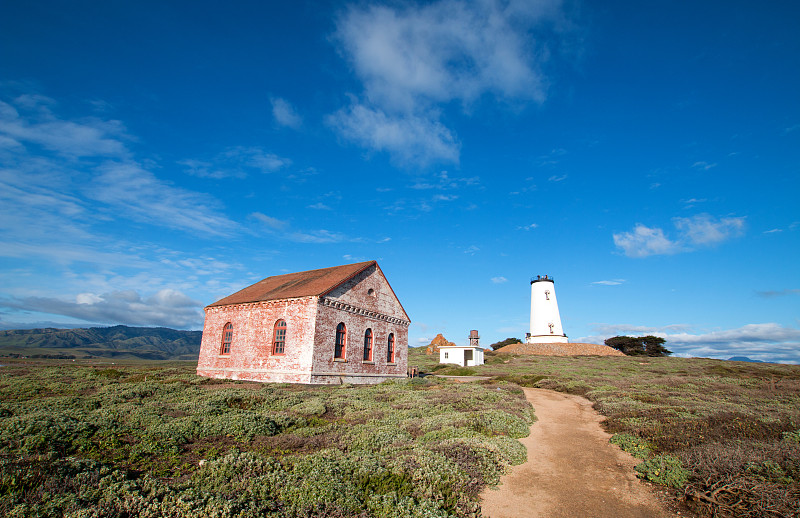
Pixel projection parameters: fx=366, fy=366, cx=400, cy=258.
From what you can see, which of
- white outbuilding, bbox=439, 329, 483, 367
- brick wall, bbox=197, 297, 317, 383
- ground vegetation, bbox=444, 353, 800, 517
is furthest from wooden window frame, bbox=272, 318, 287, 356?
white outbuilding, bbox=439, 329, 483, 367

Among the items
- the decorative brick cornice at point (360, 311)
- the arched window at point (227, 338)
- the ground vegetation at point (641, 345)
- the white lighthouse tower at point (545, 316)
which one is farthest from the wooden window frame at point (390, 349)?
the ground vegetation at point (641, 345)

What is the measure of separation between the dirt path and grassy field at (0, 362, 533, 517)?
1.82 feet

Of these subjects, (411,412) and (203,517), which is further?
(411,412)

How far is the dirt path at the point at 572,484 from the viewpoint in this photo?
7.18m

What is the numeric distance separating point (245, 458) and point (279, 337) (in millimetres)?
17304

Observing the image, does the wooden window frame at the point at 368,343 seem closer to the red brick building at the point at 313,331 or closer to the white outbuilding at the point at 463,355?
the red brick building at the point at 313,331

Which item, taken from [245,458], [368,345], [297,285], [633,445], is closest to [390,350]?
[368,345]

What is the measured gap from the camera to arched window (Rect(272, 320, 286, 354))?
24672mm

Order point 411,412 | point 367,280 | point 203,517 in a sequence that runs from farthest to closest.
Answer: point 367,280
point 411,412
point 203,517

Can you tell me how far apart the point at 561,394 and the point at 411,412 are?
1483 centimetres

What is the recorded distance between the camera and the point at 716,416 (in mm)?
12969

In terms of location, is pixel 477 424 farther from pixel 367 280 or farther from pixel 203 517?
pixel 367 280

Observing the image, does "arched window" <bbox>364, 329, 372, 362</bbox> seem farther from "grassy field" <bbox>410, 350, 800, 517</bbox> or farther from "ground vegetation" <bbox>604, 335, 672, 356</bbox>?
"ground vegetation" <bbox>604, 335, 672, 356</bbox>

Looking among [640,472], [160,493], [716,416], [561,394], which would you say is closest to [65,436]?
[160,493]
